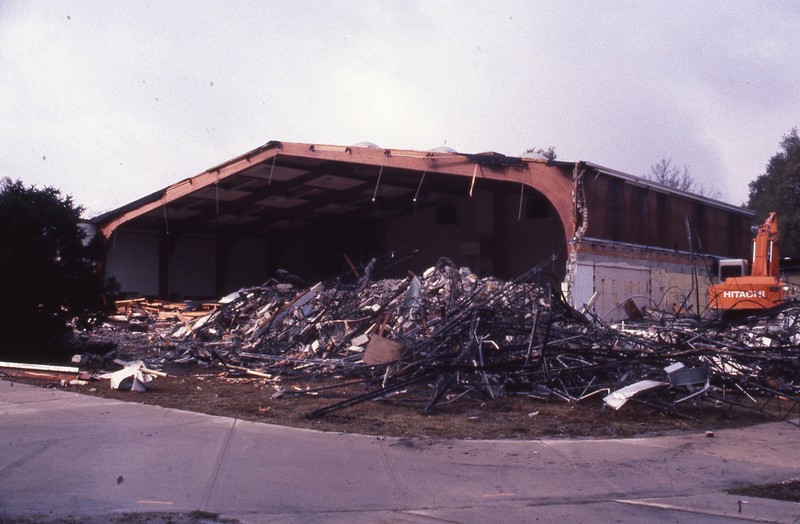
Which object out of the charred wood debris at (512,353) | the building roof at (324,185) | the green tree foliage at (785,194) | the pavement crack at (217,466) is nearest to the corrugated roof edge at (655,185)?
the building roof at (324,185)

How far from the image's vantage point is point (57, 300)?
635 inches

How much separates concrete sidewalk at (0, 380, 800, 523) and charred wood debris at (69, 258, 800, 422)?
133cm

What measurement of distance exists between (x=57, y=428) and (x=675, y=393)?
26.9 feet

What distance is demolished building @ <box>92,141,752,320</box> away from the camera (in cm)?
2134

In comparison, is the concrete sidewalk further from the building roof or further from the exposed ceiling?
the exposed ceiling

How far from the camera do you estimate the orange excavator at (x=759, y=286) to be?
18812 mm

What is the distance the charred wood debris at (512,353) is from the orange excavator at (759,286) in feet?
10.2

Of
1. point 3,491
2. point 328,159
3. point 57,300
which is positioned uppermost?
point 328,159

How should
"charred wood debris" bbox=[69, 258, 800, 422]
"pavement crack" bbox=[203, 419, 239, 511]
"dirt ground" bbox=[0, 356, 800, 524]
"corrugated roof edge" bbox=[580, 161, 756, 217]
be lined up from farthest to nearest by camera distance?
"corrugated roof edge" bbox=[580, 161, 756, 217] → "charred wood debris" bbox=[69, 258, 800, 422] → "dirt ground" bbox=[0, 356, 800, 524] → "pavement crack" bbox=[203, 419, 239, 511]

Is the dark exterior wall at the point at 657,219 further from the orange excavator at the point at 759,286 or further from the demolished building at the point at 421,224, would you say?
the orange excavator at the point at 759,286

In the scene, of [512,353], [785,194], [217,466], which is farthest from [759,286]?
[785,194]

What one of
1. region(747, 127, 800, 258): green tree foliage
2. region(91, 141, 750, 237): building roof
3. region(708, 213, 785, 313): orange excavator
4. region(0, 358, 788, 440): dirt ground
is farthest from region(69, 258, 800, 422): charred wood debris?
region(747, 127, 800, 258): green tree foliage

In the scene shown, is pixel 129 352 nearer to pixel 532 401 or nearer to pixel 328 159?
pixel 328 159

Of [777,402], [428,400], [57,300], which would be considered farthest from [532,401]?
[57,300]
